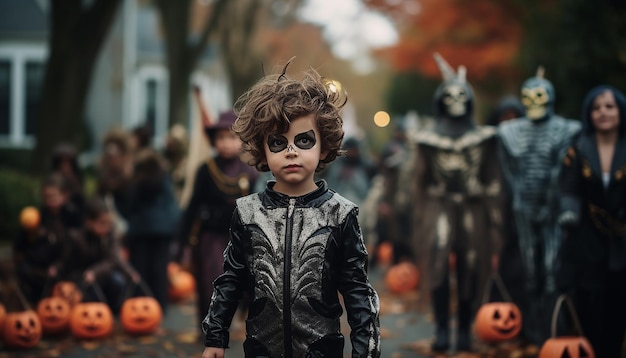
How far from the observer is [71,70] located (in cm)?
1842

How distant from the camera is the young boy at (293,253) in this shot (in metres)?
4.82

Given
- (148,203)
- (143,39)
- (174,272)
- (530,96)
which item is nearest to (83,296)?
(148,203)

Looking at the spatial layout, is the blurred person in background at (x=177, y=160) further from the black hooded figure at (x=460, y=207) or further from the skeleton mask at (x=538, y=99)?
the skeleton mask at (x=538, y=99)

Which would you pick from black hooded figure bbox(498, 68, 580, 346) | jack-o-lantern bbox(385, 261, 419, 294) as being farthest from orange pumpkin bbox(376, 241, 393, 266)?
black hooded figure bbox(498, 68, 580, 346)

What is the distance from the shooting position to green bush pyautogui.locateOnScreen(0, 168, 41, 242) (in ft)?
57.2

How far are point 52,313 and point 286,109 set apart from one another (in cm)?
642

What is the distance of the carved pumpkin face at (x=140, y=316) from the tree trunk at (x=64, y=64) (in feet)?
26.8

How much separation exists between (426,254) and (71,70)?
10.5m

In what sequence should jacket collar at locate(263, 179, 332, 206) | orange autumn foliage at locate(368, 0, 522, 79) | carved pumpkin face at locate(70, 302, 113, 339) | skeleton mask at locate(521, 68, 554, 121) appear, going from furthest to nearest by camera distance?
orange autumn foliage at locate(368, 0, 522, 79) → carved pumpkin face at locate(70, 302, 113, 339) → skeleton mask at locate(521, 68, 554, 121) → jacket collar at locate(263, 179, 332, 206)

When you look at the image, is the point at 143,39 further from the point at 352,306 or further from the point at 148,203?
the point at 352,306

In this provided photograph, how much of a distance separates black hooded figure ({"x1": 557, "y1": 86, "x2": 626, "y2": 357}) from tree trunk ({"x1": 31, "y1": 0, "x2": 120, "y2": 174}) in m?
12.2

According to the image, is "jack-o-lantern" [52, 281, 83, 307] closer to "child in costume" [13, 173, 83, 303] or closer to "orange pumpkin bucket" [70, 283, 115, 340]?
"child in costume" [13, 173, 83, 303]

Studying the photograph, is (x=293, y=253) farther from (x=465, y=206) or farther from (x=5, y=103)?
(x=5, y=103)

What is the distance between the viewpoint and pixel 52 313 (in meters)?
10.5
